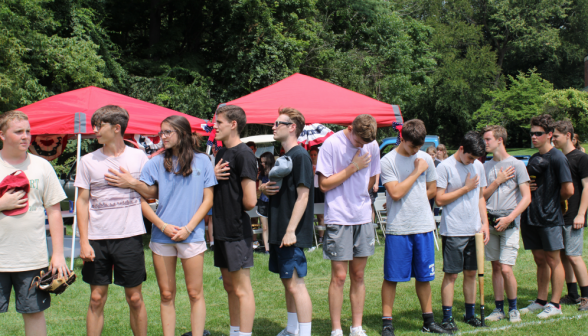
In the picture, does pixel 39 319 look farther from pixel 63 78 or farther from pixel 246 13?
pixel 246 13

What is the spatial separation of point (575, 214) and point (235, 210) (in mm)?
3742

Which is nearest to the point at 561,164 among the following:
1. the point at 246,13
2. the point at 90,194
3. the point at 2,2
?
the point at 90,194

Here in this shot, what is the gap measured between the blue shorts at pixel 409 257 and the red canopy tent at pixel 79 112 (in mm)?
4814

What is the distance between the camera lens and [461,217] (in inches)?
170

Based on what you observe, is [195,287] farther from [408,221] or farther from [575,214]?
[575,214]

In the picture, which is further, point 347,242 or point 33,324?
point 347,242

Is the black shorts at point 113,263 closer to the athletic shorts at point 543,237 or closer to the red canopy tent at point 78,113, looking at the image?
the red canopy tent at point 78,113

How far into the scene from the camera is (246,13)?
766 inches

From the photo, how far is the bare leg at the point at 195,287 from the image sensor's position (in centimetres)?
348

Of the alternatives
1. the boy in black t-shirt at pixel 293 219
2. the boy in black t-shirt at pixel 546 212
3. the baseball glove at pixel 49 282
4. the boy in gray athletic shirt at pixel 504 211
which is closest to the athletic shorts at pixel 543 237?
the boy in black t-shirt at pixel 546 212

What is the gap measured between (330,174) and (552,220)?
2.53 m

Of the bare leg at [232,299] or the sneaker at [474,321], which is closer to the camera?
the bare leg at [232,299]

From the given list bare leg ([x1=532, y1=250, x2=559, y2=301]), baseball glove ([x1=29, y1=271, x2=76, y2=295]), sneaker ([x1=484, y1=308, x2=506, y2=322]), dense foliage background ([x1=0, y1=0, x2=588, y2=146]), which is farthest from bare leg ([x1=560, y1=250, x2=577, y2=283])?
dense foliage background ([x1=0, y1=0, x2=588, y2=146])

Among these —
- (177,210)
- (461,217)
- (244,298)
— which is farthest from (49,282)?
(461,217)
